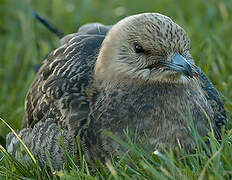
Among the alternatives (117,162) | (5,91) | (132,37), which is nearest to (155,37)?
(132,37)

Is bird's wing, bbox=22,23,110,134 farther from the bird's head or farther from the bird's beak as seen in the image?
the bird's beak

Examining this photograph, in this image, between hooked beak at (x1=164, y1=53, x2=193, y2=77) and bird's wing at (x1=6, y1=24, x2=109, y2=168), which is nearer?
hooked beak at (x1=164, y1=53, x2=193, y2=77)

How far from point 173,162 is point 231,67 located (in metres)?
2.73

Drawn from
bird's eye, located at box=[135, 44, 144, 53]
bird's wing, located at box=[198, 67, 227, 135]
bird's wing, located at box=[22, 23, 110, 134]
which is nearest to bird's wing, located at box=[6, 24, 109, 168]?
bird's wing, located at box=[22, 23, 110, 134]

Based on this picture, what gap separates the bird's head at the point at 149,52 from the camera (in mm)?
4285

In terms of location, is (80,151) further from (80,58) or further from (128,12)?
(128,12)

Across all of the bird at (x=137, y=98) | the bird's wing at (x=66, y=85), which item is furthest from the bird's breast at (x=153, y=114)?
the bird's wing at (x=66, y=85)

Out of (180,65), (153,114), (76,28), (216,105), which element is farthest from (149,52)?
(76,28)

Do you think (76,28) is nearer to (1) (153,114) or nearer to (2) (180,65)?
(1) (153,114)

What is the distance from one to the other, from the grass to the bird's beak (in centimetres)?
50

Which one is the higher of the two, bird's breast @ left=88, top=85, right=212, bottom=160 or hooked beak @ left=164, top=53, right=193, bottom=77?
hooked beak @ left=164, top=53, right=193, bottom=77

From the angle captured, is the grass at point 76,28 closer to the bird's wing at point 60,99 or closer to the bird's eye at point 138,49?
the bird's wing at point 60,99

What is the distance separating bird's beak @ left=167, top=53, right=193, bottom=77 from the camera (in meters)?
4.18

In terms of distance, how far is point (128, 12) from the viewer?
8016 millimetres
